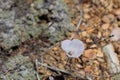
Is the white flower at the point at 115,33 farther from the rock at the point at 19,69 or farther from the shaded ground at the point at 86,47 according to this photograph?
the rock at the point at 19,69

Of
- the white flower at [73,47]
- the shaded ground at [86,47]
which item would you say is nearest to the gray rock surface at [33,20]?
the shaded ground at [86,47]

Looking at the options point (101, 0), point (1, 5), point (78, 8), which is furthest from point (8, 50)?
point (101, 0)

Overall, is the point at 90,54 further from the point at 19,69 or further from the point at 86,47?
the point at 19,69

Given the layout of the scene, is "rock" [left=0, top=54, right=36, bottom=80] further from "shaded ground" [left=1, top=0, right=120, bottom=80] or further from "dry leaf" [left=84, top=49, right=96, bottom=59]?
"dry leaf" [left=84, top=49, right=96, bottom=59]

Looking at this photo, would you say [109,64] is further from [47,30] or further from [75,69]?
[47,30]

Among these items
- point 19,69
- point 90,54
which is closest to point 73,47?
point 90,54

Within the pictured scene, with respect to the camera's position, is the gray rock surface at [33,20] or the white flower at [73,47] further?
the gray rock surface at [33,20]
